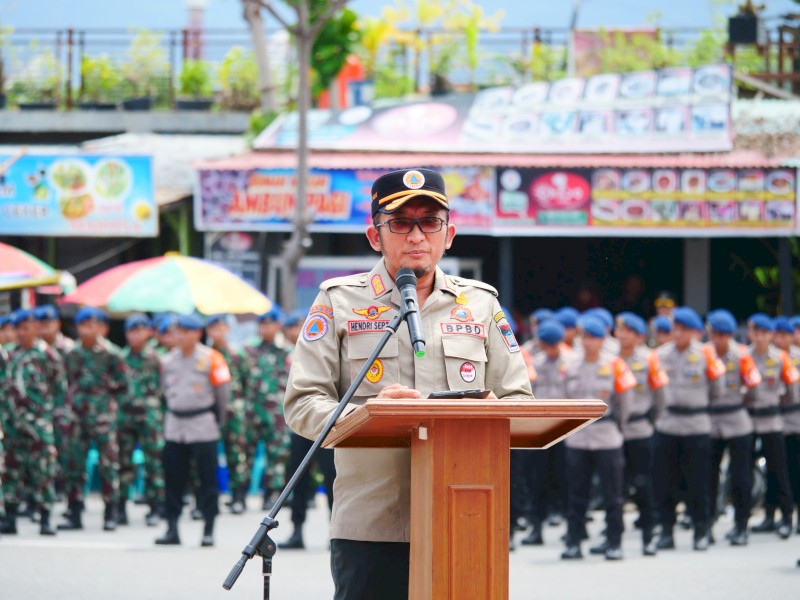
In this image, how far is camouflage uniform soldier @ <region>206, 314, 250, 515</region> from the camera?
15.0 metres

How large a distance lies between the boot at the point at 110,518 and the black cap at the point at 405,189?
31.2ft

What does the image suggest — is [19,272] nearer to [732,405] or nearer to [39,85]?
[732,405]

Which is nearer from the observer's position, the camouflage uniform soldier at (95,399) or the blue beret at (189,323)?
the blue beret at (189,323)

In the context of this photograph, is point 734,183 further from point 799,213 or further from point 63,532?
point 63,532

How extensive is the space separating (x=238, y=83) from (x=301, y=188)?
8108 mm

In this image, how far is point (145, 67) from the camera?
84.8 ft

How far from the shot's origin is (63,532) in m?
13.4

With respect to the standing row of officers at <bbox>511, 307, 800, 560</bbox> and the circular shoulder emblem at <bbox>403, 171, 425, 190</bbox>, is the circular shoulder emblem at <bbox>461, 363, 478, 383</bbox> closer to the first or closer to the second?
the circular shoulder emblem at <bbox>403, 171, 425, 190</bbox>

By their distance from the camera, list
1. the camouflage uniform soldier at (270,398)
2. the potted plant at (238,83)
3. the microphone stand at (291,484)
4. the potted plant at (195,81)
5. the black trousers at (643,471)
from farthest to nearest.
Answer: the potted plant at (195,81) → the potted plant at (238,83) → the camouflage uniform soldier at (270,398) → the black trousers at (643,471) → the microphone stand at (291,484)

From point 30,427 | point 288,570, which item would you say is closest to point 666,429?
point 288,570

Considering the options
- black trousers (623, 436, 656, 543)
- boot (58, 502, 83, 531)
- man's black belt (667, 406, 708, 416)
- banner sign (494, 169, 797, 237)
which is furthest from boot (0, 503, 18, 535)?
banner sign (494, 169, 797, 237)

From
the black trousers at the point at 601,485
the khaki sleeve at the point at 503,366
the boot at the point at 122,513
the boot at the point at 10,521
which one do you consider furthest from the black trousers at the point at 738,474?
the khaki sleeve at the point at 503,366

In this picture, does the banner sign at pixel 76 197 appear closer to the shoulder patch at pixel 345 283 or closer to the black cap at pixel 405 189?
the shoulder patch at pixel 345 283

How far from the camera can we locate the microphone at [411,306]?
13.8ft
